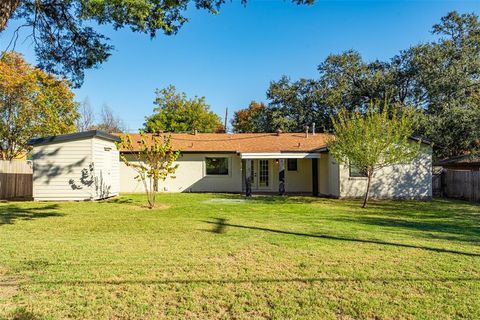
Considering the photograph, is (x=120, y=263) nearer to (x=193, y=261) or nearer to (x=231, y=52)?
(x=193, y=261)

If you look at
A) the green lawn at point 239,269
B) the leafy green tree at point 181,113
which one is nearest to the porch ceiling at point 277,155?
Result: the green lawn at point 239,269

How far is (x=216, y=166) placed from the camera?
20922mm

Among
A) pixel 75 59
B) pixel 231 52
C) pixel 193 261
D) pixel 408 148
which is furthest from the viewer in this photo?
pixel 231 52

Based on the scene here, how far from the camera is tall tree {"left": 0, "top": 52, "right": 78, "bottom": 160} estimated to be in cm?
2133

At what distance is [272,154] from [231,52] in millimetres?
6481

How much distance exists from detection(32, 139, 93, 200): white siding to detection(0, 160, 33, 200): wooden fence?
2002 millimetres

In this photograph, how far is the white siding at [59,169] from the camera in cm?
1516

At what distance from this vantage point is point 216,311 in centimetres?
389

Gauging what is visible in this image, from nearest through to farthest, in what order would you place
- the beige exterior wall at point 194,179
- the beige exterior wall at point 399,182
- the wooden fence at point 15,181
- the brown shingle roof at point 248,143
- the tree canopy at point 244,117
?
1. the wooden fence at point 15,181
2. the beige exterior wall at point 399,182
3. the brown shingle roof at point 248,143
4. the beige exterior wall at point 194,179
5. the tree canopy at point 244,117

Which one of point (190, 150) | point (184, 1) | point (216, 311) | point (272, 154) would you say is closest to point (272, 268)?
point (216, 311)

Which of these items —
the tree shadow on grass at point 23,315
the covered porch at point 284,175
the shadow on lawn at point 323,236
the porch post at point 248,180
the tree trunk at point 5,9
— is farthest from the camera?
the covered porch at point 284,175

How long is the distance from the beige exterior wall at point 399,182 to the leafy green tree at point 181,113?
23.6 m

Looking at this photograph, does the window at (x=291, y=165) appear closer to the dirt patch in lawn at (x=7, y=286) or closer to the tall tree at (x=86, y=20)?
the tall tree at (x=86, y=20)

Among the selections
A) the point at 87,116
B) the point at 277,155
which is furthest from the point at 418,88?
the point at 87,116
